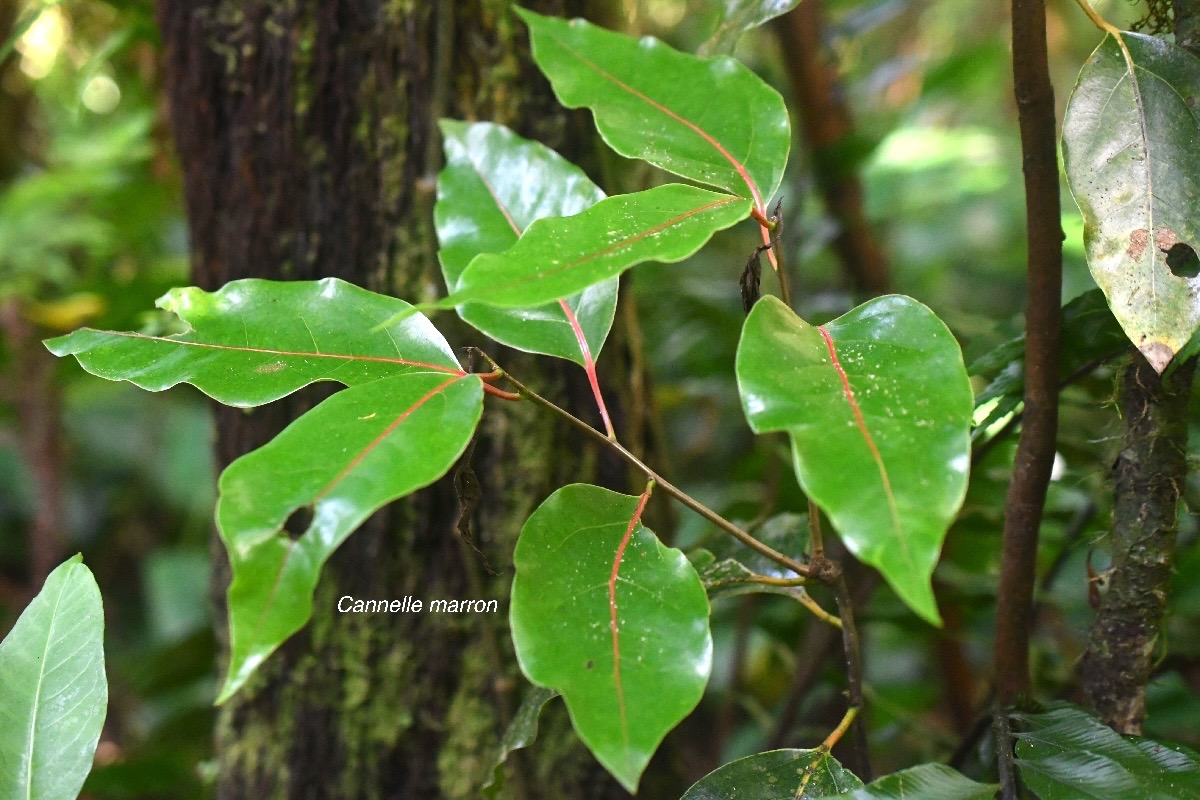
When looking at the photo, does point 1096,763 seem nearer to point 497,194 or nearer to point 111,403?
point 497,194

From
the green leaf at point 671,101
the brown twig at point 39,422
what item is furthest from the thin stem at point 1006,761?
the brown twig at point 39,422

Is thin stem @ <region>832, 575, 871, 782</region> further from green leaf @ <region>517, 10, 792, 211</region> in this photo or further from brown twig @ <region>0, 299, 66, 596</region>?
brown twig @ <region>0, 299, 66, 596</region>

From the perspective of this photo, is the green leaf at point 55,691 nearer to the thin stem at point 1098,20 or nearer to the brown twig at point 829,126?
the thin stem at point 1098,20

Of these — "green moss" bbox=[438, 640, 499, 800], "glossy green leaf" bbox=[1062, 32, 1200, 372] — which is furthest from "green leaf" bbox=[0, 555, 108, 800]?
"glossy green leaf" bbox=[1062, 32, 1200, 372]

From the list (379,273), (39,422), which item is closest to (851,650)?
(379,273)

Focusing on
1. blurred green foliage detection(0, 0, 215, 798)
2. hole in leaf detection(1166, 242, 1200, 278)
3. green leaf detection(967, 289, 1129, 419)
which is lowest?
blurred green foliage detection(0, 0, 215, 798)
